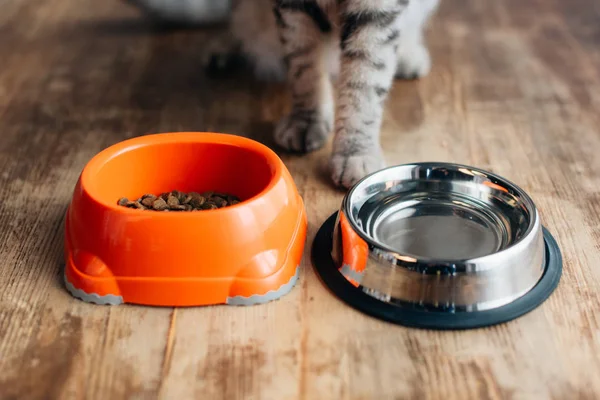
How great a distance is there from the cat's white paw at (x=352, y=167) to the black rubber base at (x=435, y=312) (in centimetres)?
25

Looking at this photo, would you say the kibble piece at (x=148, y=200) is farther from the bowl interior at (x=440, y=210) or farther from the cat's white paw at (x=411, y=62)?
the cat's white paw at (x=411, y=62)

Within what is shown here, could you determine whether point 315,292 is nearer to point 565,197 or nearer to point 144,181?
point 144,181

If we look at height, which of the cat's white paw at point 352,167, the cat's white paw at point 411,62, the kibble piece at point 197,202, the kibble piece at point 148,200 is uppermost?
the kibble piece at point 148,200

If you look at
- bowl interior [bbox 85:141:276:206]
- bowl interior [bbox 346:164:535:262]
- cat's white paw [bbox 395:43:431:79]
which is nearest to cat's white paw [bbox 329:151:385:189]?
bowl interior [bbox 346:164:535:262]

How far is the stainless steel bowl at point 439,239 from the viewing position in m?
1.05

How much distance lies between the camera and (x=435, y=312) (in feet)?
3.53

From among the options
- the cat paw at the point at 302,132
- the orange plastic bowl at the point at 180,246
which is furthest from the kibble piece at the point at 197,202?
the cat paw at the point at 302,132

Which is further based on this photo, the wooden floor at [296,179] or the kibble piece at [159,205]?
the kibble piece at [159,205]

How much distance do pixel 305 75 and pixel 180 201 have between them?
0.49m

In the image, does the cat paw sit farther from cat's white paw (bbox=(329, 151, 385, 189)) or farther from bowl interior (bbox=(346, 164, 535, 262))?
bowl interior (bbox=(346, 164, 535, 262))

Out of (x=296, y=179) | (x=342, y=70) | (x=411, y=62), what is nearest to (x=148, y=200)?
(x=296, y=179)

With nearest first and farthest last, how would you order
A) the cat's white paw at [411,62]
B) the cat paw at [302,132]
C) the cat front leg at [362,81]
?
the cat front leg at [362,81]
the cat paw at [302,132]
the cat's white paw at [411,62]

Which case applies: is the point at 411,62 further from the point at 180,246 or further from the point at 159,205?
the point at 180,246

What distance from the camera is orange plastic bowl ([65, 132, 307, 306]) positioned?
41.8 inches
